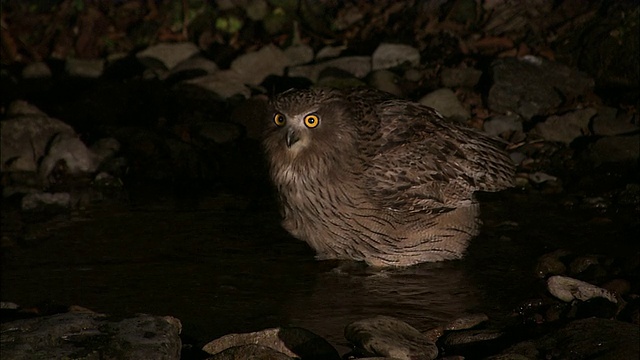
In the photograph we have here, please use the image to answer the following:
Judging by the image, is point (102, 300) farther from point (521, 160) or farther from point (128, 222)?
point (521, 160)

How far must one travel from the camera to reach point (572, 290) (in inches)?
254

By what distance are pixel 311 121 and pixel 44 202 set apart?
3.31m

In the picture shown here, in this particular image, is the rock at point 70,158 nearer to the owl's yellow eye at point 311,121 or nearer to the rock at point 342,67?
the rock at point 342,67

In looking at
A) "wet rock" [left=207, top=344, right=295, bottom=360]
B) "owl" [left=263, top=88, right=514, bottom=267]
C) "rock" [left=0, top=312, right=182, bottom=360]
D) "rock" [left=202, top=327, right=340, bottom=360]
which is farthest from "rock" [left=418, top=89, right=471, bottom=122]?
"wet rock" [left=207, top=344, right=295, bottom=360]

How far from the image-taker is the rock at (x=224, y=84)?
1138 cm

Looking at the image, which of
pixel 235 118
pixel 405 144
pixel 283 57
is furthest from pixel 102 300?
pixel 283 57

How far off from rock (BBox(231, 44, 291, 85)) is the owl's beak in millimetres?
4755

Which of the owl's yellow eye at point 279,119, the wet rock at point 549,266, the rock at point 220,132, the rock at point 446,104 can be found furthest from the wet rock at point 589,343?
the rock at point 220,132

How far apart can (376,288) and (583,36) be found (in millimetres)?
5294

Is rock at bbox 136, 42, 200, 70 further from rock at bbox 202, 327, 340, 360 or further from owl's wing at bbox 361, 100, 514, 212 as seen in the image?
rock at bbox 202, 327, 340, 360

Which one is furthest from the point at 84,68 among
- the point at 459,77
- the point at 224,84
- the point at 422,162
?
the point at 422,162

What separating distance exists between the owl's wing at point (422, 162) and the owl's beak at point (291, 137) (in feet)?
1.88

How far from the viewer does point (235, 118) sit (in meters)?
10.9

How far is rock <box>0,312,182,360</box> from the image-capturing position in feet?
17.9
